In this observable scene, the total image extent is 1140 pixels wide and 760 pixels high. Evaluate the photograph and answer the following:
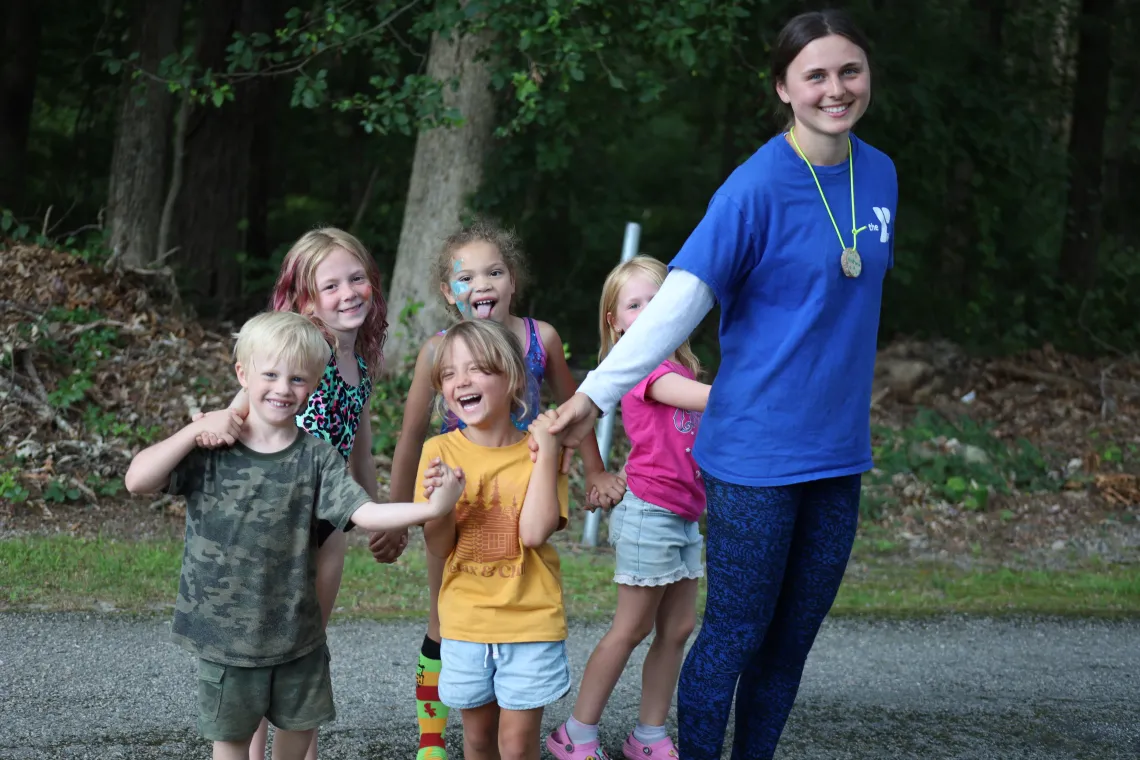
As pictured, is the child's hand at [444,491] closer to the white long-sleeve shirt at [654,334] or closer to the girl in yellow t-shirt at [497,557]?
the girl in yellow t-shirt at [497,557]

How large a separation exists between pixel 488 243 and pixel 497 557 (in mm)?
1029

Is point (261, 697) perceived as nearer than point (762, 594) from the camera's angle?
Yes

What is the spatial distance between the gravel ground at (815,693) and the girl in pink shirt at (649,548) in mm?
305

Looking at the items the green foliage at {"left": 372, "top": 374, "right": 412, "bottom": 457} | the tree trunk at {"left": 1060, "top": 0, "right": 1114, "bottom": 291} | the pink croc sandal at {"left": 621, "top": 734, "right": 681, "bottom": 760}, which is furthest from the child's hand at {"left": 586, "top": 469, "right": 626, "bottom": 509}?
the tree trunk at {"left": 1060, "top": 0, "right": 1114, "bottom": 291}

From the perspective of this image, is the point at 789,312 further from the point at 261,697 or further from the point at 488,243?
the point at 261,697

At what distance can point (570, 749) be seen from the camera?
390 cm

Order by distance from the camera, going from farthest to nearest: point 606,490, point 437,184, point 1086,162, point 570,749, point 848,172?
point 1086,162, point 437,184, point 570,749, point 606,490, point 848,172

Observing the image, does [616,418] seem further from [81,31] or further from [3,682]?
[81,31]

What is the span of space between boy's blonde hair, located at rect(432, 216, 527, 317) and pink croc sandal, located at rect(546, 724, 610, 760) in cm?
131

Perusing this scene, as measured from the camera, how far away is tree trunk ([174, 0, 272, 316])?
10.9 metres

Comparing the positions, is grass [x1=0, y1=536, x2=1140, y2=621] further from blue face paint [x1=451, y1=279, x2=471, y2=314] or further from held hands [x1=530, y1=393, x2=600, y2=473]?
held hands [x1=530, y1=393, x2=600, y2=473]

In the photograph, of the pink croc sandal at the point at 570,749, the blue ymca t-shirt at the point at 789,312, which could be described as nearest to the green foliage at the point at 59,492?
the pink croc sandal at the point at 570,749

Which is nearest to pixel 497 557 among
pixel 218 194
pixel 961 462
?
pixel 961 462

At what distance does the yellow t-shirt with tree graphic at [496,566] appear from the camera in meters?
3.17
